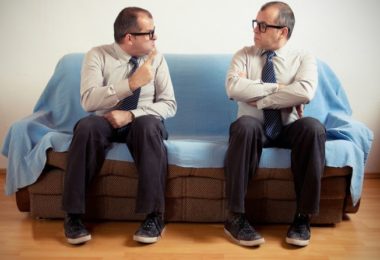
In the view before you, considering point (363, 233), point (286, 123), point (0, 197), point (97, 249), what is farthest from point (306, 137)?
point (0, 197)

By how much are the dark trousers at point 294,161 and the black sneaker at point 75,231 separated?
649mm

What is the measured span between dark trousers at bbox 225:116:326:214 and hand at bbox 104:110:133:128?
50cm

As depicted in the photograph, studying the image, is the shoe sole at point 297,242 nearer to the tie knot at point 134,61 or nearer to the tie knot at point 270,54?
the tie knot at point 270,54

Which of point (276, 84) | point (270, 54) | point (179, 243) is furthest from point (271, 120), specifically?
point (179, 243)

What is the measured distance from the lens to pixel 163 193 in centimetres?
202

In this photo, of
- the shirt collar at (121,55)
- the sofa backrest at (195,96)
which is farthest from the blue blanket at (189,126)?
the shirt collar at (121,55)

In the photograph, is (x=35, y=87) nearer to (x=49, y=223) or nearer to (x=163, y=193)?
(x=49, y=223)

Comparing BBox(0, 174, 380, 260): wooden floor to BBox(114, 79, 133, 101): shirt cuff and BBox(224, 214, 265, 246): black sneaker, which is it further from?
BBox(114, 79, 133, 101): shirt cuff

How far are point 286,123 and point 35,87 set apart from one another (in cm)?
163

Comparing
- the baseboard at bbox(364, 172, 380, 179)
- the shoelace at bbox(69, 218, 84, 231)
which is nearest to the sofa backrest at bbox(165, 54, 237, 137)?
the shoelace at bbox(69, 218, 84, 231)

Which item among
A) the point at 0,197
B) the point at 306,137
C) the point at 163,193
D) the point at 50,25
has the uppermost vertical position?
the point at 50,25

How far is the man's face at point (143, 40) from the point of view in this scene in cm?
216

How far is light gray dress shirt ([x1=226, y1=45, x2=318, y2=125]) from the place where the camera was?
212 centimetres

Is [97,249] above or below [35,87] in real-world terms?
below
